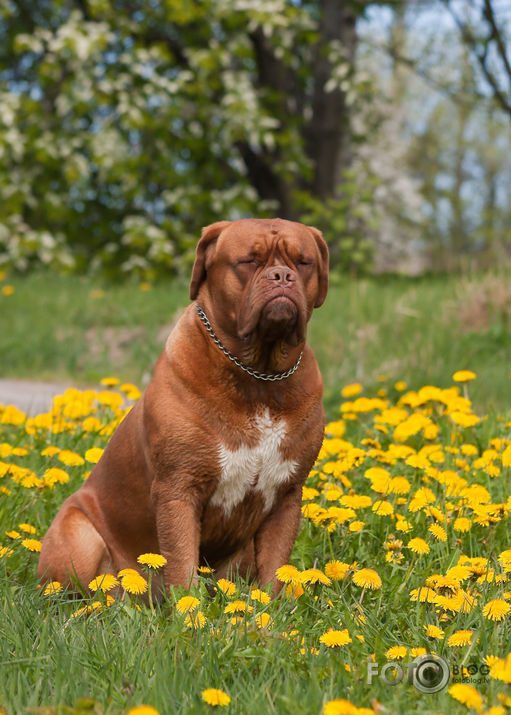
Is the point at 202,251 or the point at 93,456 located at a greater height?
the point at 202,251

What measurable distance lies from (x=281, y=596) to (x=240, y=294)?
2.96 ft

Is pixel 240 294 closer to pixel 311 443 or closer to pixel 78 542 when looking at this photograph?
pixel 311 443

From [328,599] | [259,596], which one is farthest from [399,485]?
[259,596]

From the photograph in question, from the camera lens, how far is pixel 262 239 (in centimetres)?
245

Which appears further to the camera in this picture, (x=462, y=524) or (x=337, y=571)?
(x=462, y=524)

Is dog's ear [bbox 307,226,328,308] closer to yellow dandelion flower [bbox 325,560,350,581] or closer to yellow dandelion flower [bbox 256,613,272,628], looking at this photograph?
yellow dandelion flower [bbox 325,560,350,581]

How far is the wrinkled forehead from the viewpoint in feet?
8.04

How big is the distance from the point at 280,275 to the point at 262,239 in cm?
14

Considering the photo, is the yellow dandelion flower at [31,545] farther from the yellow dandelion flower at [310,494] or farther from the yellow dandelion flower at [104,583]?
the yellow dandelion flower at [310,494]

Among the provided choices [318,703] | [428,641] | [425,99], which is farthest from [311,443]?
[425,99]

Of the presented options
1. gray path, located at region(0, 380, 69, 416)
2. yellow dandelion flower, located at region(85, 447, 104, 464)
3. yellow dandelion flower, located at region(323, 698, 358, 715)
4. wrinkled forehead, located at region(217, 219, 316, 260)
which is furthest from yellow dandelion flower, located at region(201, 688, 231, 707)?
gray path, located at region(0, 380, 69, 416)

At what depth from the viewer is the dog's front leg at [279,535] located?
8.60 ft

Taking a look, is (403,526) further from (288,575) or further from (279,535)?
(288,575)

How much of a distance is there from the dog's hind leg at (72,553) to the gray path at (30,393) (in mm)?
2162
